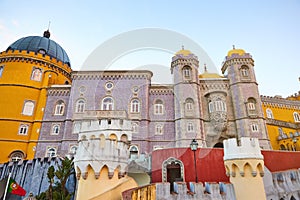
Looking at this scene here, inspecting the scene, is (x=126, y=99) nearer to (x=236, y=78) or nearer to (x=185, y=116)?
(x=185, y=116)

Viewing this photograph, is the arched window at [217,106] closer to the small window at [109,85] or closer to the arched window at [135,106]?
the arched window at [135,106]

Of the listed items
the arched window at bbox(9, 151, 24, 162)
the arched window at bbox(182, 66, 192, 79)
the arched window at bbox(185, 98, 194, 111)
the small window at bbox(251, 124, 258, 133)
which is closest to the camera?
the arched window at bbox(9, 151, 24, 162)

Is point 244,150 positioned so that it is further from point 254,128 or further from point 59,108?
point 59,108

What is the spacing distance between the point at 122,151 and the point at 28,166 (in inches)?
Result: 441

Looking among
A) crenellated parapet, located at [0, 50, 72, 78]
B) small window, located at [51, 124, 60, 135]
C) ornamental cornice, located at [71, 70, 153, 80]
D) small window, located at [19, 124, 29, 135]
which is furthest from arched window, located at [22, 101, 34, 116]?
ornamental cornice, located at [71, 70, 153, 80]

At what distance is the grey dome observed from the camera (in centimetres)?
2625

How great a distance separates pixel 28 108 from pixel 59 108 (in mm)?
3501

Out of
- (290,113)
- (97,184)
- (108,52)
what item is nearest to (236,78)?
(290,113)

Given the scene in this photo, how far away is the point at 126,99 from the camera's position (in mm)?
23781

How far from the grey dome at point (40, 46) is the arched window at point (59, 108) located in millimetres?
7960

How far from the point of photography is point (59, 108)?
23938mm

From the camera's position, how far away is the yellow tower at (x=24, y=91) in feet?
70.3

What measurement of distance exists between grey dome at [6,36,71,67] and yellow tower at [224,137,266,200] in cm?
2731

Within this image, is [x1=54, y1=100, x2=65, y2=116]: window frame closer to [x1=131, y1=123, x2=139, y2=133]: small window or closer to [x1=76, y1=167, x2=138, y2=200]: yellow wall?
[x1=131, y1=123, x2=139, y2=133]: small window
